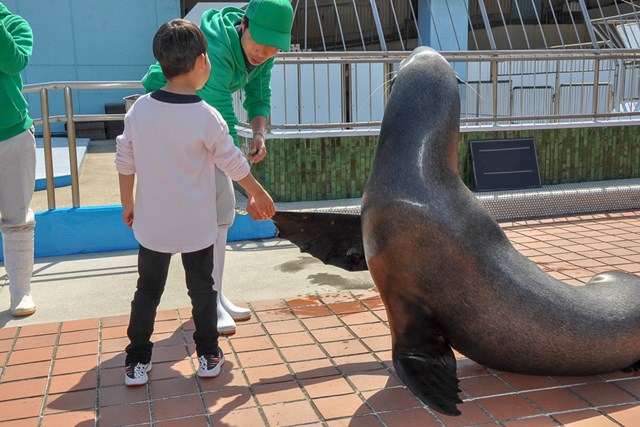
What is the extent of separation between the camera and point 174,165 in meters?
2.85

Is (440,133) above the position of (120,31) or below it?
below

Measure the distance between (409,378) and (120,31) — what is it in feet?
44.1

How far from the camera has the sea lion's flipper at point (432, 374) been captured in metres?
2.56

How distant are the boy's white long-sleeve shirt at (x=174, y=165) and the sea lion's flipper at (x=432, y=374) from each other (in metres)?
1.00

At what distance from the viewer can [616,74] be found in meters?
8.43

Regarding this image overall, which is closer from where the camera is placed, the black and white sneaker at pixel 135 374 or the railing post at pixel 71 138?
the black and white sneaker at pixel 135 374

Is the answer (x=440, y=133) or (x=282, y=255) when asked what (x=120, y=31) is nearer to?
(x=282, y=255)

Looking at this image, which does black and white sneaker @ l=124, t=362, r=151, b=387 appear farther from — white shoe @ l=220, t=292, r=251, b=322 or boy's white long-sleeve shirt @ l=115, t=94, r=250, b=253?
white shoe @ l=220, t=292, r=251, b=322

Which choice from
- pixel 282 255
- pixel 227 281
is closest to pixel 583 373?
pixel 227 281

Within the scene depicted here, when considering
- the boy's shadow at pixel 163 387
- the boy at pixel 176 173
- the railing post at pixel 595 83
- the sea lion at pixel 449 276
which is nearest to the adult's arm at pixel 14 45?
the boy at pixel 176 173

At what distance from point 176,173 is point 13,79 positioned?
1602mm

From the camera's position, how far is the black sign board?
23.7 ft

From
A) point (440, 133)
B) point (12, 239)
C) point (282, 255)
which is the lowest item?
point (282, 255)

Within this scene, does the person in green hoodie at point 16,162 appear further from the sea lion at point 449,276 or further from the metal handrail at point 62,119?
the sea lion at point 449,276
